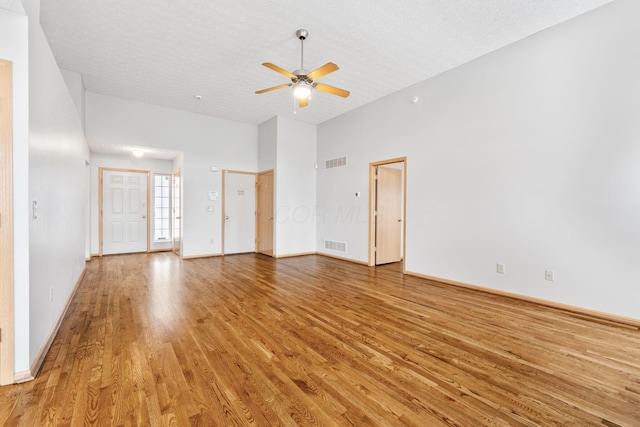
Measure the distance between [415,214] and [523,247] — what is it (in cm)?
167

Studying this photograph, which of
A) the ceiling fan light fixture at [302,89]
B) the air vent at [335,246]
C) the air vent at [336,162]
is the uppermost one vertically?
the ceiling fan light fixture at [302,89]

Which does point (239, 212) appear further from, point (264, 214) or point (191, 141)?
point (191, 141)

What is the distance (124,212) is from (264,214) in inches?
138

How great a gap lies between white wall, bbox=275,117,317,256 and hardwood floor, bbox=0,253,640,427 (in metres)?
3.13

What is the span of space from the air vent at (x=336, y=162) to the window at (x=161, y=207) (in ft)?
14.6

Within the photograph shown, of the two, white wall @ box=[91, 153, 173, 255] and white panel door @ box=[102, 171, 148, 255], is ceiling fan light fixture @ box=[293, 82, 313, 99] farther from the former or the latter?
white panel door @ box=[102, 171, 148, 255]

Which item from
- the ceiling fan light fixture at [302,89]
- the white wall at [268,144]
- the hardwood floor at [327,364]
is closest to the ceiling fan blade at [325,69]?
the ceiling fan light fixture at [302,89]

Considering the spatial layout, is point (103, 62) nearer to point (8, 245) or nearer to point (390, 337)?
point (8, 245)

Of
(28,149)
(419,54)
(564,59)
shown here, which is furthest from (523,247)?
(28,149)

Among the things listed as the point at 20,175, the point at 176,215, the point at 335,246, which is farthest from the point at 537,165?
the point at 176,215

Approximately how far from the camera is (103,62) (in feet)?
13.9

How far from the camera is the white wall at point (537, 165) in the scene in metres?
2.96

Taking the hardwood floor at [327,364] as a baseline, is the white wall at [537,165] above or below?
above

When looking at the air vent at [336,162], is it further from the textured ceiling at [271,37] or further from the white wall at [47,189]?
the white wall at [47,189]
